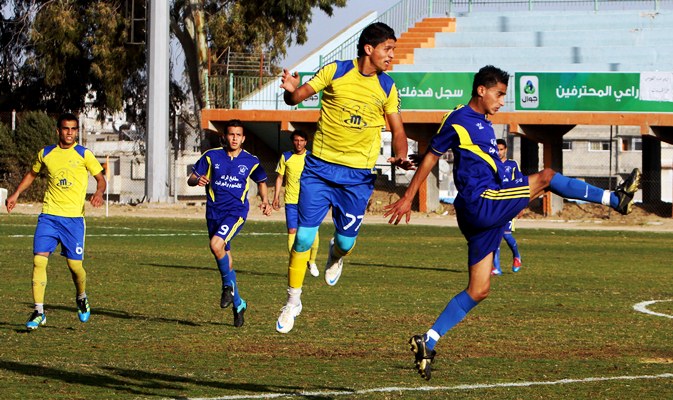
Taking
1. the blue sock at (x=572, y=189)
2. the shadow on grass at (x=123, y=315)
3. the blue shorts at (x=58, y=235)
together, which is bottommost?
the shadow on grass at (x=123, y=315)

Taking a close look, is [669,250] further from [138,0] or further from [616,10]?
[138,0]

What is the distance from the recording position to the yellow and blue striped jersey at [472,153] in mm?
8789

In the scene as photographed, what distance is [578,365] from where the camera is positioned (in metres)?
10.1

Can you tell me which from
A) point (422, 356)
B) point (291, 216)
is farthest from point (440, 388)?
point (291, 216)

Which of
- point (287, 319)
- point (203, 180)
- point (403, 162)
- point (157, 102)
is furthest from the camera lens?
point (157, 102)

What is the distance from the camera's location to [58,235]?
1242 cm

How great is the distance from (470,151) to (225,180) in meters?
4.85

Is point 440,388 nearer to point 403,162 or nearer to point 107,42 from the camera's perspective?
point 403,162

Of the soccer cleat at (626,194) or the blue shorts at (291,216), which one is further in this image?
the blue shorts at (291,216)

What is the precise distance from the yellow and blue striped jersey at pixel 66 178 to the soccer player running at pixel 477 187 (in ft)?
15.2

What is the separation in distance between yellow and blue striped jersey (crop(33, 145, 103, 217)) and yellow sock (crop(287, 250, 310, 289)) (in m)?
2.92

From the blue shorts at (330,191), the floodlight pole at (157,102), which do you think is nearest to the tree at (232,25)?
the floodlight pole at (157,102)

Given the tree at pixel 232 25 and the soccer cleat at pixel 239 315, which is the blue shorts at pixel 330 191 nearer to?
the soccer cleat at pixel 239 315

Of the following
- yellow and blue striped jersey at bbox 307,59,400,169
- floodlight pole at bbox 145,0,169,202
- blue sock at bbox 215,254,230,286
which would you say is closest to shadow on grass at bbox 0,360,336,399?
yellow and blue striped jersey at bbox 307,59,400,169
